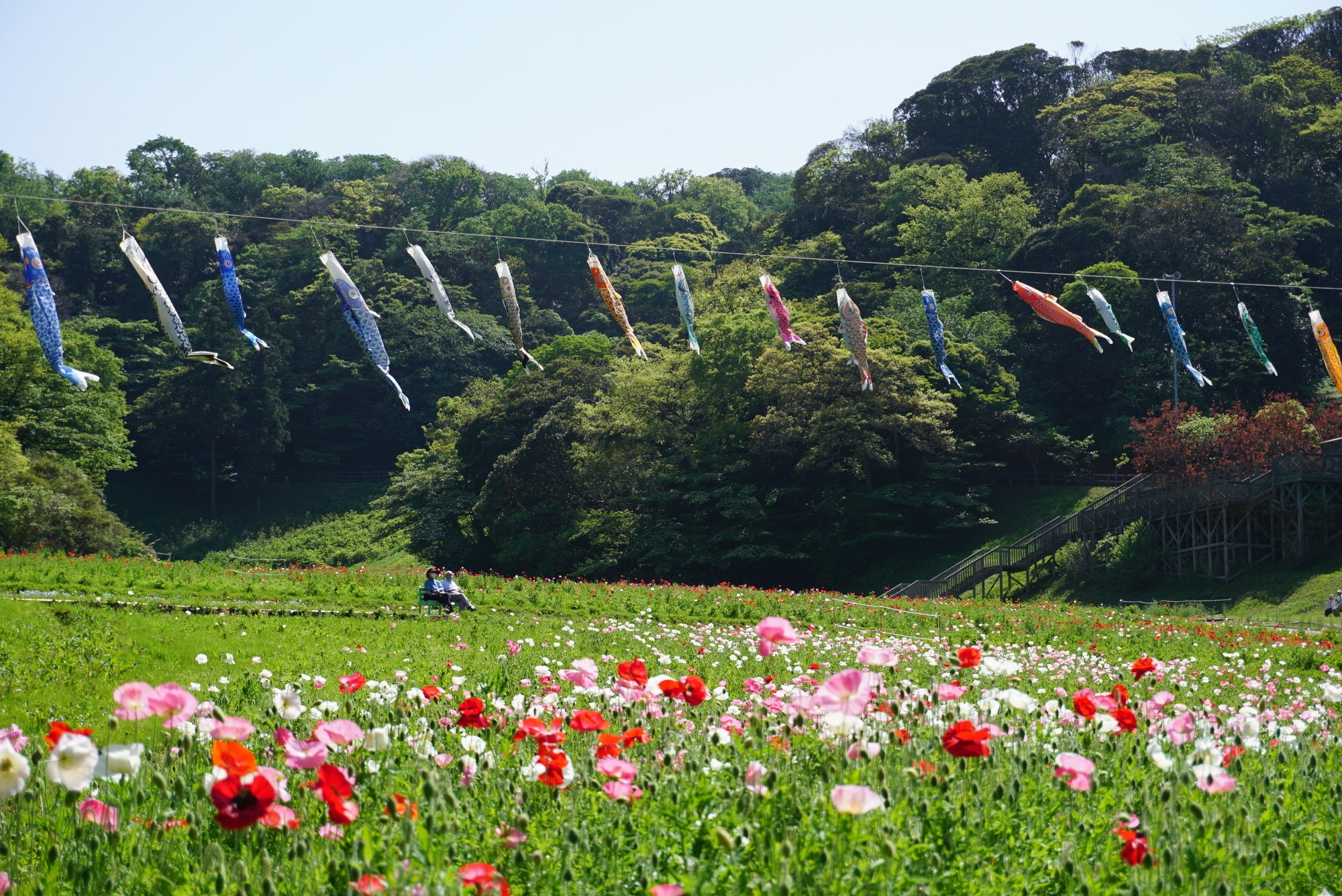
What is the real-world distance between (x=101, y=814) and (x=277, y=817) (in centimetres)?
77

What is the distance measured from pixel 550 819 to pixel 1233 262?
4021cm

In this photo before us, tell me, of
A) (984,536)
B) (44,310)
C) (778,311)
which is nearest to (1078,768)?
(44,310)

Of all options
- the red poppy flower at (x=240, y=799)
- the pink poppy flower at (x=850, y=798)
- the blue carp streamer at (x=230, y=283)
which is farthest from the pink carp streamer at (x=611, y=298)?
the pink poppy flower at (x=850, y=798)

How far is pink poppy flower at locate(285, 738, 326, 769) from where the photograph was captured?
339cm

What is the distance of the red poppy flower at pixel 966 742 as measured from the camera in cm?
346

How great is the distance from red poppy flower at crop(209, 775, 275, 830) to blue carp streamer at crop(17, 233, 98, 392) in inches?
474

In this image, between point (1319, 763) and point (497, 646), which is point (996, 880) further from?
point (497, 646)

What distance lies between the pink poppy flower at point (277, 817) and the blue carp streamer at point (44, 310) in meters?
11.8

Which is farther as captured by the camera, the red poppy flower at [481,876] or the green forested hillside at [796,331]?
the green forested hillside at [796,331]

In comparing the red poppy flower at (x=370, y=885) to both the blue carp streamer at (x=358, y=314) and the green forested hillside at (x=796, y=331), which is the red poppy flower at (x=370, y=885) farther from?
the green forested hillside at (x=796, y=331)

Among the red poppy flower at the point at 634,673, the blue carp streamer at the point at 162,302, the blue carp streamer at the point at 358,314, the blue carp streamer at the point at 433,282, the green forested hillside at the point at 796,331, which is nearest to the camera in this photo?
the red poppy flower at the point at 634,673

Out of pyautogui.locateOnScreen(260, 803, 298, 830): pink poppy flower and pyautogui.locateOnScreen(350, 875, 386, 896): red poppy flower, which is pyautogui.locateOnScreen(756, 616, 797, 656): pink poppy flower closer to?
pyautogui.locateOnScreen(350, 875, 386, 896): red poppy flower

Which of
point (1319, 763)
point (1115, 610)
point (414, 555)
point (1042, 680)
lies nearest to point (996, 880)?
point (1319, 763)

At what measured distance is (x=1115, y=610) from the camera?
21.6 metres
